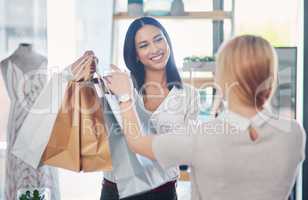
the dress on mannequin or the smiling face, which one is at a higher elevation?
the smiling face

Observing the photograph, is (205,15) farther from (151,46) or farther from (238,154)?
(238,154)

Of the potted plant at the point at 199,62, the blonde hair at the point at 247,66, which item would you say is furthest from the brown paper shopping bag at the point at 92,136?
the potted plant at the point at 199,62

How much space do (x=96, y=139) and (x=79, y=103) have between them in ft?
0.40

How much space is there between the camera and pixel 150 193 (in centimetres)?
126

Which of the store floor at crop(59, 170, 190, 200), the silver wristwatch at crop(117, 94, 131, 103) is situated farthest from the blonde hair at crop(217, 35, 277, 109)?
the store floor at crop(59, 170, 190, 200)

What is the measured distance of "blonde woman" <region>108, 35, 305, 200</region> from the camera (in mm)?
921

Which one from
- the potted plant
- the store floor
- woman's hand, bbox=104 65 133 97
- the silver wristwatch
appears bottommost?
the store floor

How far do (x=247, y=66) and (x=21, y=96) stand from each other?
1040mm

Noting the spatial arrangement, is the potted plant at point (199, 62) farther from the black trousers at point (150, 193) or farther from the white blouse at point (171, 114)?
the black trousers at point (150, 193)

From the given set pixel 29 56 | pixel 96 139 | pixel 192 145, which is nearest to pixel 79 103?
pixel 96 139

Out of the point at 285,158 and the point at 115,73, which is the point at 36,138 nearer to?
the point at 115,73

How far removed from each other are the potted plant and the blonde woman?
906 mm

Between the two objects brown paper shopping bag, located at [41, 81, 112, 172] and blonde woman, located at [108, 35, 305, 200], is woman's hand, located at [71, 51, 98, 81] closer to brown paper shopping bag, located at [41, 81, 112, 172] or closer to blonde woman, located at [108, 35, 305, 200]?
brown paper shopping bag, located at [41, 81, 112, 172]

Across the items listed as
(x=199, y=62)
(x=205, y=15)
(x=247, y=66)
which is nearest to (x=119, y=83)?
(x=247, y=66)
